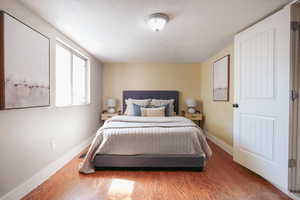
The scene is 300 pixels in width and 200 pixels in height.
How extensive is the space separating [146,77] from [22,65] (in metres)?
3.24

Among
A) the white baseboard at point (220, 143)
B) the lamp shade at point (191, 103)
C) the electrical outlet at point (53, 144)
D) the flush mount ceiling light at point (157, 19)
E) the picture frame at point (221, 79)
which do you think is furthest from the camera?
the lamp shade at point (191, 103)

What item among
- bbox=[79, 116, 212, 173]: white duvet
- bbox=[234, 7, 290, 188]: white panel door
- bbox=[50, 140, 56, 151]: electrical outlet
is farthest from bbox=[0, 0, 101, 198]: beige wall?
bbox=[234, 7, 290, 188]: white panel door

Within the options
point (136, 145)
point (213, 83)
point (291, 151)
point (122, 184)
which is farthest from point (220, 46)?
point (122, 184)

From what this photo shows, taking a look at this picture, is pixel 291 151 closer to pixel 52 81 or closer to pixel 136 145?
pixel 136 145

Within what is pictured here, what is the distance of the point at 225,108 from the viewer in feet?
11.1

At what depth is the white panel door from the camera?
1845 mm

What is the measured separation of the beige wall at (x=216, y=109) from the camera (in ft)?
10.5

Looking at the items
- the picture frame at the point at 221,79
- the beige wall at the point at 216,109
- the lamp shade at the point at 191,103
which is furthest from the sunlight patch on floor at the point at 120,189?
the lamp shade at the point at 191,103

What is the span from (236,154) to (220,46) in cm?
201

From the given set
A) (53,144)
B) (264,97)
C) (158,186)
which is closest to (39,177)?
(53,144)

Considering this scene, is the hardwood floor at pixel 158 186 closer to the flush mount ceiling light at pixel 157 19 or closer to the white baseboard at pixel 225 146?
the white baseboard at pixel 225 146

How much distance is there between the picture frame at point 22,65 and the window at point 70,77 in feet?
1.55

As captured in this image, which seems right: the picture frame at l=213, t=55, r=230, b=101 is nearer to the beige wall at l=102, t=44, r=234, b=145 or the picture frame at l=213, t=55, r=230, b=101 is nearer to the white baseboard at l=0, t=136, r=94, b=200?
the beige wall at l=102, t=44, r=234, b=145

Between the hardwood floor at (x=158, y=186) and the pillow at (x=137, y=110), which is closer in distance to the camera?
the hardwood floor at (x=158, y=186)
